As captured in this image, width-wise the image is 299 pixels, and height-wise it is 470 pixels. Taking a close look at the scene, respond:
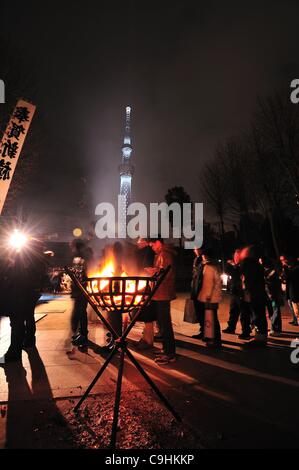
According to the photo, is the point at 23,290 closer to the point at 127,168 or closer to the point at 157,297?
the point at 157,297

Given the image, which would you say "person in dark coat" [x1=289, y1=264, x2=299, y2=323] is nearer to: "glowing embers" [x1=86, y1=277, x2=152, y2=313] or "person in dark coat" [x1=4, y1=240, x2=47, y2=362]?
"glowing embers" [x1=86, y1=277, x2=152, y2=313]

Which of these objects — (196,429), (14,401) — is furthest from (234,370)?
(14,401)

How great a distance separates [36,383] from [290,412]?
285cm

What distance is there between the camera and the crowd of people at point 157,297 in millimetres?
4785

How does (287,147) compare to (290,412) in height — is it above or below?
above

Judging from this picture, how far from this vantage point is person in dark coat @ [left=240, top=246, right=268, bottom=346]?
5625 mm

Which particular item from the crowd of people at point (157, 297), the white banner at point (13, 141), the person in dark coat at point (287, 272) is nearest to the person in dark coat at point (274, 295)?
the crowd of people at point (157, 297)

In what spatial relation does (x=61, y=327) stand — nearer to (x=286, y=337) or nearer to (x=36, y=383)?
(x=36, y=383)

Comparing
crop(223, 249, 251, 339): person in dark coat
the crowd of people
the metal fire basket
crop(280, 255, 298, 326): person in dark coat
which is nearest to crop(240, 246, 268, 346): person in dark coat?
the crowd of people

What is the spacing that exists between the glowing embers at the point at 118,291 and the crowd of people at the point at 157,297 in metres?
2.00

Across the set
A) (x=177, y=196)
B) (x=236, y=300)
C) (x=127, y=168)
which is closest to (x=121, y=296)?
(x=236, y=300)

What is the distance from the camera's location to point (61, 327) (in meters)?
7.41

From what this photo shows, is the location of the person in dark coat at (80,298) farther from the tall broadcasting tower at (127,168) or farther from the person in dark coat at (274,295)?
the tall broadcasting tower at (127,168)

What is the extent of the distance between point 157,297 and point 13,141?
6.41 meters
